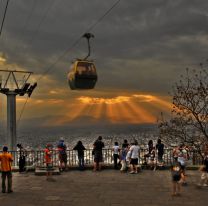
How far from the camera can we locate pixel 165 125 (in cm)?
2777

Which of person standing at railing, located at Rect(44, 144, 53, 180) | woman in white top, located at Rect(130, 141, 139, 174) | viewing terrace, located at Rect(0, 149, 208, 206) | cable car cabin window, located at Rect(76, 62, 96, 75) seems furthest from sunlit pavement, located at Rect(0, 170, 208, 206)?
cable car cabin window, located at Rect(76, 62, 96, 75)

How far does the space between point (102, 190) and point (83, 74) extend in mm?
9425

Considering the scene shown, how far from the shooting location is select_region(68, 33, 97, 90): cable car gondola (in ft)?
74.9

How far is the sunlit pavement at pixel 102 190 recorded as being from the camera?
522 inches

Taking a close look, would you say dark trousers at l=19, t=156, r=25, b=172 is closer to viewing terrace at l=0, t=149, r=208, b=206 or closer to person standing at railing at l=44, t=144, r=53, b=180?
viewing terrace at l=0, t=149, r=208, b=206

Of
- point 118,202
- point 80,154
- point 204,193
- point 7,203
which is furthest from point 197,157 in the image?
point 7,203

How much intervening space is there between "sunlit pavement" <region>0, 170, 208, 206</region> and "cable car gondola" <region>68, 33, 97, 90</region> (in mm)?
6300

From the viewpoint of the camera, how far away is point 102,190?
49.5 feet

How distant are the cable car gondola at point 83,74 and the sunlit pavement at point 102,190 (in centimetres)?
630

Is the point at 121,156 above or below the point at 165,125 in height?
below

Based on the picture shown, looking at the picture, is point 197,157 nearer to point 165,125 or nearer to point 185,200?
point 165,125

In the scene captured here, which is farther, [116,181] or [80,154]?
[80,154]

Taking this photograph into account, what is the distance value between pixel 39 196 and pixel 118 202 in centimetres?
305

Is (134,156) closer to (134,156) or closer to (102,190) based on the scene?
(134,156)
